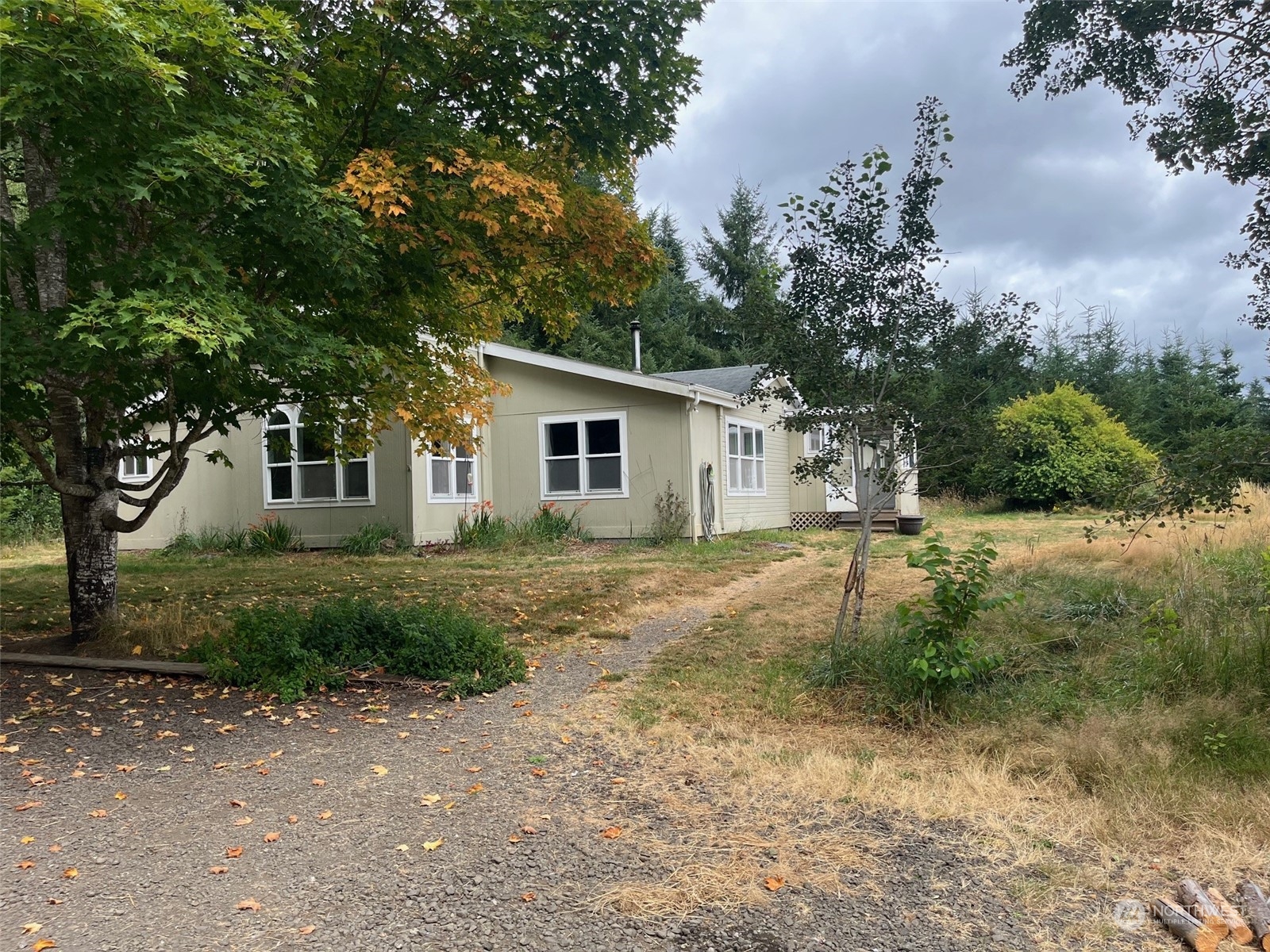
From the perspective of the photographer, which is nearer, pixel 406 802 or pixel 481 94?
pixel 406 802

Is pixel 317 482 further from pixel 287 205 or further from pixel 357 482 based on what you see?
pixel 287 205

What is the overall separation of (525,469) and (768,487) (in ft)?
19.2

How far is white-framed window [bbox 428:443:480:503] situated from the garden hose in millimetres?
4124

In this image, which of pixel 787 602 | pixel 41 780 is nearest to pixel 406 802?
pixel 41 780

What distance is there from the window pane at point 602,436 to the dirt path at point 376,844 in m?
9.67

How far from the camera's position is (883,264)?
6086 millimetres

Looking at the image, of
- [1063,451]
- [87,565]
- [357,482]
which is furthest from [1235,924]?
[1063,451]

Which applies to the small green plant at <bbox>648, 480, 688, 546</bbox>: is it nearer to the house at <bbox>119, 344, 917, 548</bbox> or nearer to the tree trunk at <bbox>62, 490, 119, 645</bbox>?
the house at <bbox>119, 344, 917, 548</bbox>

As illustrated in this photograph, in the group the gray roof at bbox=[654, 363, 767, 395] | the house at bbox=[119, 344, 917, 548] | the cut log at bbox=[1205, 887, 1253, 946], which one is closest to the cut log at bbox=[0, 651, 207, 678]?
the cut log at bbox=[1205, 887, 1253, 946]

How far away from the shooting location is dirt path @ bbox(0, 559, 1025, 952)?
2896mm

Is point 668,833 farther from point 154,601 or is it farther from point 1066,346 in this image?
point 1066,346

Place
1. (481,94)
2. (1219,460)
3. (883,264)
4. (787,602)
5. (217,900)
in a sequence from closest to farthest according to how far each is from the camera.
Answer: (217,900)
(1219,460)
(883,264)
(481,94)
(787,602)

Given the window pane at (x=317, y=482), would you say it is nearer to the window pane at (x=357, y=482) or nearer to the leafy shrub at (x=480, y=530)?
the window pane at (x=357, y=482)

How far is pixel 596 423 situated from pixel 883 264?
9.46 metres
